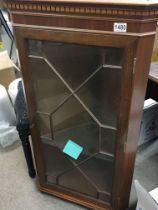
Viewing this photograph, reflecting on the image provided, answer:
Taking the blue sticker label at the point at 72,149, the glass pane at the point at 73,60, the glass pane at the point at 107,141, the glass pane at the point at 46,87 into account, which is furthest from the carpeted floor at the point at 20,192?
the glass pane at the point at 73,60

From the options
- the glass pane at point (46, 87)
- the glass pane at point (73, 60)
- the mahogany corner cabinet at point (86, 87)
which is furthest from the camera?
the glass pane at point (46, 87)

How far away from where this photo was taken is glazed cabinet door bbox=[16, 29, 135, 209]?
0.84 metres

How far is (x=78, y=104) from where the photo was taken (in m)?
1.03

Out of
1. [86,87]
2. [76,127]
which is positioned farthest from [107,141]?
[86,87]

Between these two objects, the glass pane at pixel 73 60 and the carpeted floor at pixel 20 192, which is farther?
the carpeted floor at pixel 20 192

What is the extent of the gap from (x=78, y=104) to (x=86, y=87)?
0.10 m

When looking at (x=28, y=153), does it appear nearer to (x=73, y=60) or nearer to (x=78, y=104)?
(x=78, y=104)

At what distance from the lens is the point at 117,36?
75 cm

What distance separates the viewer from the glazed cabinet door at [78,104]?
843mm

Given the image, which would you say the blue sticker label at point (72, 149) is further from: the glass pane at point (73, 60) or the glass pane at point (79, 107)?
the glass pane at point (73, 60)

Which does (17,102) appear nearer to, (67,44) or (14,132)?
(14,132)

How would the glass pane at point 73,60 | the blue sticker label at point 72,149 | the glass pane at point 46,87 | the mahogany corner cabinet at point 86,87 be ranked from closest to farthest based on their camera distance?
the mahogany corner cabinet at point 86,87, the glass pane at point 73,60, the glass pane at point 46,87, the blue sticker label at point 72,149

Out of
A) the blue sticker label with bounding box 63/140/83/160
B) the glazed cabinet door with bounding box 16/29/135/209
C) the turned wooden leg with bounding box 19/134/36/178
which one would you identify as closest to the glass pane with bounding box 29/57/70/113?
the glazed cabinet door with bounding box 16/29/135/209

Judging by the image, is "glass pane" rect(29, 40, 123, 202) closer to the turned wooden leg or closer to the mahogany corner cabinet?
the mahogany corner cabinet
